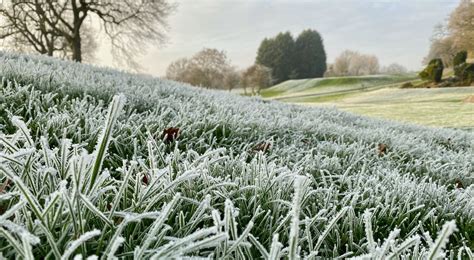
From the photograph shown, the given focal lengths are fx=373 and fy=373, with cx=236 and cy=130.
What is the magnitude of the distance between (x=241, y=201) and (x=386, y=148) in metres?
2.32

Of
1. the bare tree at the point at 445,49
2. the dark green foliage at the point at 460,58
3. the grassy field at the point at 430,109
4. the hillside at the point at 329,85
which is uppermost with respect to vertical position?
the bare tree at the point at 445,49

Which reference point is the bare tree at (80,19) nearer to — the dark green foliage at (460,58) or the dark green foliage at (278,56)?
the dark green foliage at (460,58)

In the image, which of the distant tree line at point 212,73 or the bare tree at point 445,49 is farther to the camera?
the distant tree line at point 212,73

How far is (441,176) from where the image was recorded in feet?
8.68

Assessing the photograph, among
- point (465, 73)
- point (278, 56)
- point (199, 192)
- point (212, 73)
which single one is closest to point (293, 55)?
point (278, 56)

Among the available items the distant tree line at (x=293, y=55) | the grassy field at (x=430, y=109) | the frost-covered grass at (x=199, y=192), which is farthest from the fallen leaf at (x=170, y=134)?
the distant tree line at (x=293, y=55)

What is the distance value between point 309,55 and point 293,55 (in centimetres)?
354

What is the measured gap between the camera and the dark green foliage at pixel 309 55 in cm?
7344

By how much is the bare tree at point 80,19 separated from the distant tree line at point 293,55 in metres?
45.6

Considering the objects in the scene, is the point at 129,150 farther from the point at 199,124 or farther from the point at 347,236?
the point at 347,236

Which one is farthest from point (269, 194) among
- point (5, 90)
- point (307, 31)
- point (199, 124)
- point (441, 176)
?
point (307, 31)

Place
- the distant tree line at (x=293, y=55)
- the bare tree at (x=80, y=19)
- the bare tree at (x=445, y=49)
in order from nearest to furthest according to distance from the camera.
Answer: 1. the bare tree at (x=80, y=19)
2. the bare tree at (x=445, y=49)
3. the distant tree line at (x=293, y=55)

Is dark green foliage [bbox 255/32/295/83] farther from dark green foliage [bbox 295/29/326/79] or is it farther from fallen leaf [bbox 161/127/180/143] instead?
fallen leaf [bbox 161/127/180/143]

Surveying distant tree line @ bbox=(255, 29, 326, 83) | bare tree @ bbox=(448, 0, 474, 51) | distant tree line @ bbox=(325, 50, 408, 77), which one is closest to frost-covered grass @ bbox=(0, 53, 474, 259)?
bare tree @ bbox=(448, 0, 474, 51)
